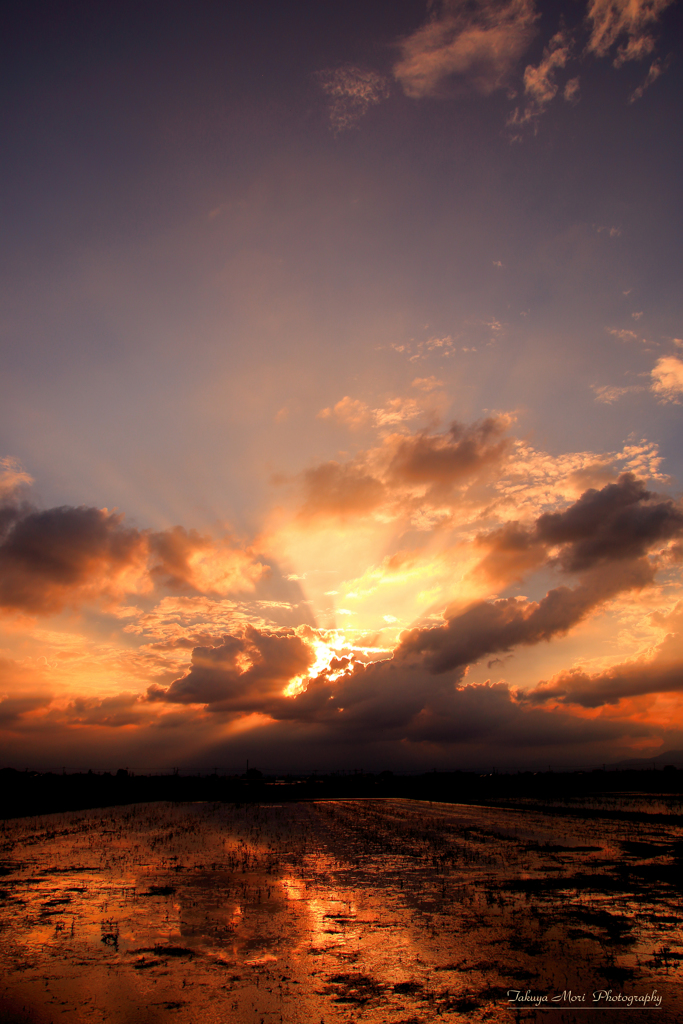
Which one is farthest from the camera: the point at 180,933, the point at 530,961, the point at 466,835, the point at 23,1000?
the point at 466,835

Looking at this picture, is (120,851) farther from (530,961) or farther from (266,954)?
(530,961)

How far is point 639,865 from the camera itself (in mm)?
29719

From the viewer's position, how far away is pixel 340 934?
1753 centimetres

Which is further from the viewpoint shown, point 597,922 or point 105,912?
A: point 105,912

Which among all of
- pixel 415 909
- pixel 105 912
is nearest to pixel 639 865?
pixel 415 909

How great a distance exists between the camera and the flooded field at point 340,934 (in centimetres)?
1277

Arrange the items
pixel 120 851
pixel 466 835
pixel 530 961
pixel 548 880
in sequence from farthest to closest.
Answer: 1. pixel 466 835
2. pixel 120 851
3. pixel 548 880
4. pixel 530 961

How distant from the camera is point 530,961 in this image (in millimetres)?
15086

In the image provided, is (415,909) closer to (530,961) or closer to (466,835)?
(530,961)

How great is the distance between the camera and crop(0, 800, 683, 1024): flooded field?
503 inches

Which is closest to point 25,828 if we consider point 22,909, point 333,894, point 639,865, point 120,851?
point 120,851

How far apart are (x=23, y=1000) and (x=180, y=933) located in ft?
18.1

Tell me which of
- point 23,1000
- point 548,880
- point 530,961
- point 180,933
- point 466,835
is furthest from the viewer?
point 466,835

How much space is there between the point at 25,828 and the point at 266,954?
1660 inches
